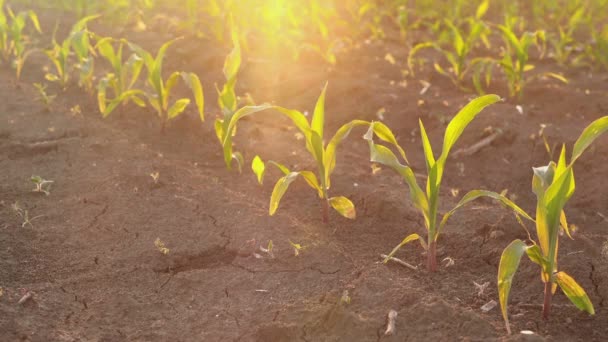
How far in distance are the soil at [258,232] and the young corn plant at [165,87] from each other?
5.2 inches

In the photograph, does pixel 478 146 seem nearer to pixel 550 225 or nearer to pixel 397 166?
pixel 397 166

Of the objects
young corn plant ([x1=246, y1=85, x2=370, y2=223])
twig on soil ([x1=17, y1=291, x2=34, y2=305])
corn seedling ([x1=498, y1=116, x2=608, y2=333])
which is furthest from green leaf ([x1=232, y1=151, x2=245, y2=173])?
corn seedling ([x1=498, y1=116, x2=608, y2=333])

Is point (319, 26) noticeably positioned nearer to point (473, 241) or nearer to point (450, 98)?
point (450, 98)

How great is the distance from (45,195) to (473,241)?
1.67 metres

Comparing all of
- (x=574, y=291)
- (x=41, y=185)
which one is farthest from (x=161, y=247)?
(x=574, y=291)

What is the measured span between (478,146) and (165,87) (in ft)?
5.08

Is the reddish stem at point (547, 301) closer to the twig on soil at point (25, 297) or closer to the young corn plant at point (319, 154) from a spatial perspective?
the young corn plant at point (319, 154)

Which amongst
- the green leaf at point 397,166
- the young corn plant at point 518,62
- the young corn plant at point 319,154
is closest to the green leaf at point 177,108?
the young corn plant at point 319,154

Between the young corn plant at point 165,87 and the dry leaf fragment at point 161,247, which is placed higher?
the young corn plant at point 165,87

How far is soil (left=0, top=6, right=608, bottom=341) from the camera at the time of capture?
6.45 ft

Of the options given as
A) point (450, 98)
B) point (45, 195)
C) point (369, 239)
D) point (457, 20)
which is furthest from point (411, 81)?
point (45, 195)

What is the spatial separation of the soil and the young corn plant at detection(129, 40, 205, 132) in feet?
0.43

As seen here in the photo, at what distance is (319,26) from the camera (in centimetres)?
505

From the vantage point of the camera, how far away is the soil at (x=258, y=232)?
1.96m
